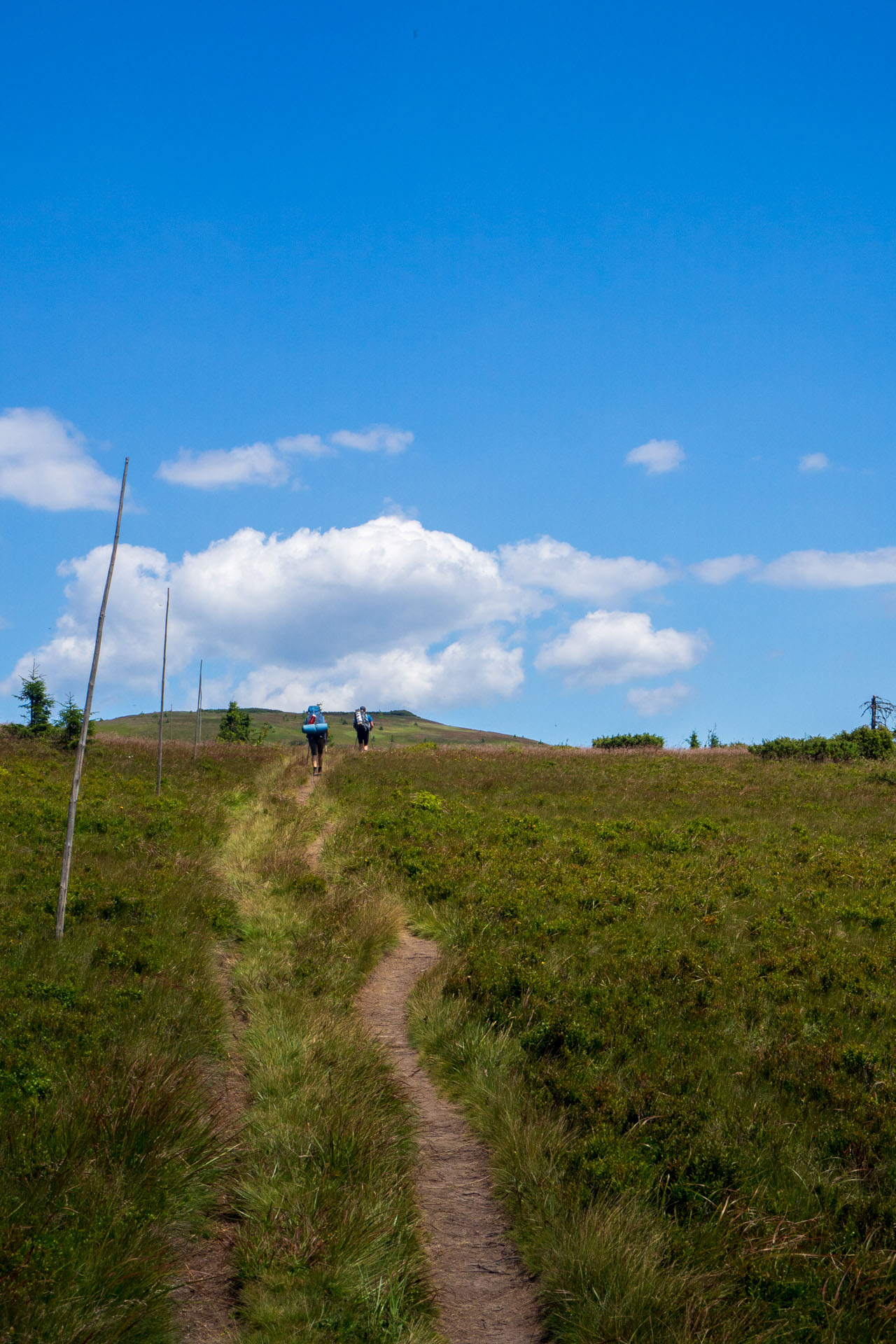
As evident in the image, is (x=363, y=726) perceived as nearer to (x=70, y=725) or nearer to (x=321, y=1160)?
(x=70, y=725)

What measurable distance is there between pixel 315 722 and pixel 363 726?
7.82 meters

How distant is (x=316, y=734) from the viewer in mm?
32250

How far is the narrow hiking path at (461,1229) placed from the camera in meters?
6.04

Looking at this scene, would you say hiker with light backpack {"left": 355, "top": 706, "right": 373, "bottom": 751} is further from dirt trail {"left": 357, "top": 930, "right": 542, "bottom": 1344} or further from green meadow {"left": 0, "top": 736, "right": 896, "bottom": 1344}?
dirt trail {"left": 357, "top": 930, "right": 542, "bottom": 1344}

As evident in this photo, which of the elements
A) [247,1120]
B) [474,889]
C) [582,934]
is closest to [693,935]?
[582,934]

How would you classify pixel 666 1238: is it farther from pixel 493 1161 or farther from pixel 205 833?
pixel 205 833

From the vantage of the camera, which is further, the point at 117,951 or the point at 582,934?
the point at 582,934

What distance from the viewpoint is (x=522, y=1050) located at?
9.72 meters

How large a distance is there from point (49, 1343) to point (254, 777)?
27137 millimetres

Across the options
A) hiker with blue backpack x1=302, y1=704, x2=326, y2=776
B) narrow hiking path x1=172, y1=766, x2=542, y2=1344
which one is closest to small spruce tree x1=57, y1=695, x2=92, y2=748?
hiker with blue backpack x1=302, y1=704, x2=326, y2=776

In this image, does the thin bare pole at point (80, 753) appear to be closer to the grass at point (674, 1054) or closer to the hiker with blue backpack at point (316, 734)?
the grass at point (674, 1054)

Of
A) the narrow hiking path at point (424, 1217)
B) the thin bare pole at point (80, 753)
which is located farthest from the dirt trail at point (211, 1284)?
the thin bare pole at point (80, 753)

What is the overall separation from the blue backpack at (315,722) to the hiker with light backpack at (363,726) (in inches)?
259

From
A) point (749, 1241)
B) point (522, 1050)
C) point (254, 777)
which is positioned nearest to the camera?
point (749, 1241)
